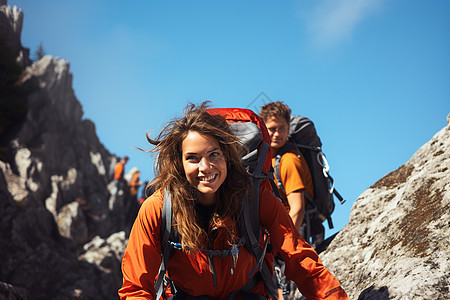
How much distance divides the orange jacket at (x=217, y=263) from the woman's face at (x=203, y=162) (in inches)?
13.7

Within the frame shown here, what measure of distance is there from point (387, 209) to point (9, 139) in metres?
34.2

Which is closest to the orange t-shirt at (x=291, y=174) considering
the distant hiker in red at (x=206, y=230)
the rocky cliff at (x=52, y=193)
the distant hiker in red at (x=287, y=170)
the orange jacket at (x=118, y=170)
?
the distant hiker in red at (x=287, y=170)

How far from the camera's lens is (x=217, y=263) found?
3271 mm

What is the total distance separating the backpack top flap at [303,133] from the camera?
250 inches

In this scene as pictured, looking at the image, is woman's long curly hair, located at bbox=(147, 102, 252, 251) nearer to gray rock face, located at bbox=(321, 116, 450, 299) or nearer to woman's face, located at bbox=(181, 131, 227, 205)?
woman's face, located at bbox=(181, 131, 227, 205)

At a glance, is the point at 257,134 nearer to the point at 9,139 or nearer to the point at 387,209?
the point at 387,209

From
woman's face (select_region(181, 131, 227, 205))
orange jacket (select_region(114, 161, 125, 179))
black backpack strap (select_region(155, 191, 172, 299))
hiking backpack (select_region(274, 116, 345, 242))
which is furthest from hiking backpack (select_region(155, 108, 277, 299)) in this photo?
orange jacket (select_region(114, 161, 125, 179))

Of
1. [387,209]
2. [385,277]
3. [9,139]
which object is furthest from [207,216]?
[9,139]

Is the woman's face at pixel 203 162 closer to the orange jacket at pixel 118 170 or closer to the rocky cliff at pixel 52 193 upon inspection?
the rocky cliff at pixel 52 193

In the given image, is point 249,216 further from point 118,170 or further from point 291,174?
point 118,170

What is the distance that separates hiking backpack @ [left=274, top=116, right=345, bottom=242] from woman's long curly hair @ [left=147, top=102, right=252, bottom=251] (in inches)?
104

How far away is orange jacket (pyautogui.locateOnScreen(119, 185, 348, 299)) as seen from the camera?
3.07 metres

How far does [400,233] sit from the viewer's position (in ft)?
13.1

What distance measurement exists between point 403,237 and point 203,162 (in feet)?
7.09
